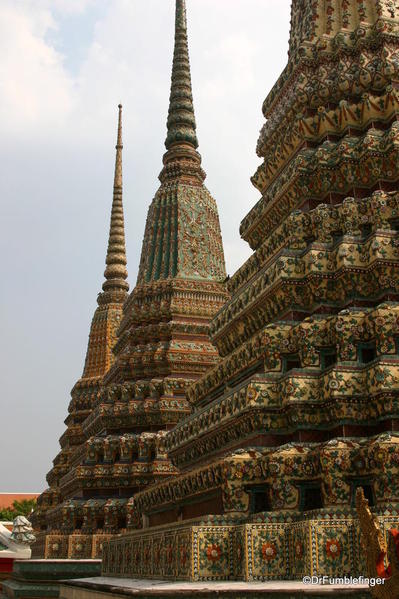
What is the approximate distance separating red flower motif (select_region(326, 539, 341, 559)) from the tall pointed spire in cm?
3069

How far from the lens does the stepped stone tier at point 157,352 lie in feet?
74.2

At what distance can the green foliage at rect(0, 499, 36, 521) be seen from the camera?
2655 inches

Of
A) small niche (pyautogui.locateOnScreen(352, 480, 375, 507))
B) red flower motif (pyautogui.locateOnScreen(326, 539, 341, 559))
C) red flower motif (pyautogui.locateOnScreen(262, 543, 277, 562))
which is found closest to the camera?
red flower motif (pyautogui.locateOnScreen(326, 539, 341, 559))

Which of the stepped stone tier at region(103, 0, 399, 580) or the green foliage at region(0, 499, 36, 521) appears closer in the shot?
the stepped stone tier at region(103, 0, 399, 580)

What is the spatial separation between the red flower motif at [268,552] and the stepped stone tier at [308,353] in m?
0.02

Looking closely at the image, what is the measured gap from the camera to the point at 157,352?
24.1 meters

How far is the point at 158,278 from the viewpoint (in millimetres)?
25781

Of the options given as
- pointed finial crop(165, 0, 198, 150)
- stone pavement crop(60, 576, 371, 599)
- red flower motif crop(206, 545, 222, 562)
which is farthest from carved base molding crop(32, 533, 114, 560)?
pointed finial crop(165, 0, 198, 150)

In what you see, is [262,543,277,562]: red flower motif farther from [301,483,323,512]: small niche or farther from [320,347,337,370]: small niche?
[320,347,337,370]: small niche

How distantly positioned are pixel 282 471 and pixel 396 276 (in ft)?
10.8

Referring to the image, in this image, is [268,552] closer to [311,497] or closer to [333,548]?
[333,548]

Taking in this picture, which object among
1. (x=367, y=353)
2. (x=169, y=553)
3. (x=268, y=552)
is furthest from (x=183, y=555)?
(x=367, y=353)

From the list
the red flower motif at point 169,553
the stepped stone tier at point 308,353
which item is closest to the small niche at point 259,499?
the stepped stone tier at point 308,353

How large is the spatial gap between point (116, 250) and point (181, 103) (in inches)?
519
